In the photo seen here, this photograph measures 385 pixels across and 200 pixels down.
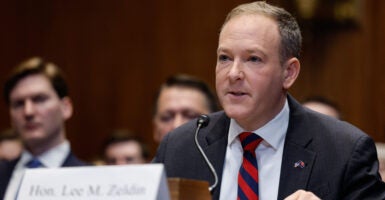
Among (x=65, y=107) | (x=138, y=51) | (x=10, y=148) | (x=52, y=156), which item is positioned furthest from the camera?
(x=138, y=51)

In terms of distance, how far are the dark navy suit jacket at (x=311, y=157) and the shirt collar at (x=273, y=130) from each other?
25 mm

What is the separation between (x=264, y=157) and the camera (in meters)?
3.22

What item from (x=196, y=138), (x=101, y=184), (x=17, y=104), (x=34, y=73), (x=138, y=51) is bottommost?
(x=138, y=51)

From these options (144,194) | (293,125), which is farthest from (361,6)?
(144,194)

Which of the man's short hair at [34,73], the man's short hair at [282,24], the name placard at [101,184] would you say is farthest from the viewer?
the man's short hair at [34,73]

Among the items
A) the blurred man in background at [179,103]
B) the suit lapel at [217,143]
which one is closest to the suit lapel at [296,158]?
the suit lapel at [217,143]

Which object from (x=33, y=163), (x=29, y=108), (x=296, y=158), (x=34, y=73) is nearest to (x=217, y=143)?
(x=296, y=158)

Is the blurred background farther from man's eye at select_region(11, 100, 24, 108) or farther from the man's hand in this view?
the man's hand

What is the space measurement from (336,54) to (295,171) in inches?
152

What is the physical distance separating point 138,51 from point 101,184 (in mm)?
5000

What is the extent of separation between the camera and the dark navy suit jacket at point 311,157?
3.05 m

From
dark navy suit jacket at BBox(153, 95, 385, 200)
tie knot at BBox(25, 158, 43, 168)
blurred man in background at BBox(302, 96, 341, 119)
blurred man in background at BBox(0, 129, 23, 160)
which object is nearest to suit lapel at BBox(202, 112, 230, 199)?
dark navy suit jacket at BBox(153, 95, 385, 200)

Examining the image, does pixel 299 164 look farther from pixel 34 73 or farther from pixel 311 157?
pixel 34 73

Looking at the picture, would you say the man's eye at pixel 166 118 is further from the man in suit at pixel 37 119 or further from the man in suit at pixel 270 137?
the man in suit at pixel 270 137
